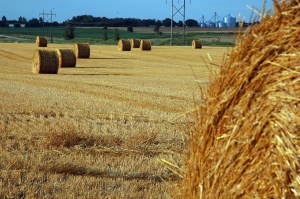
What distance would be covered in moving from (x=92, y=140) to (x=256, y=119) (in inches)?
193

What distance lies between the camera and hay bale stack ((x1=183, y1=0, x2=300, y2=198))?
3240 mm

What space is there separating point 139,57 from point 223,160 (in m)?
31.5

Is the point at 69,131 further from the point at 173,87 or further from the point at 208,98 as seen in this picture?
the point at 173,87

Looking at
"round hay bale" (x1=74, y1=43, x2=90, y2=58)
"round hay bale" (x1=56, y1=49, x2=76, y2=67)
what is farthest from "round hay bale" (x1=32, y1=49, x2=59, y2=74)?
"round hay bale" (x1=74, y1=43, x2=90, y2=58)

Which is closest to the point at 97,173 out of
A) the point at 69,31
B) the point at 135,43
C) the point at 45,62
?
the point at 45,62

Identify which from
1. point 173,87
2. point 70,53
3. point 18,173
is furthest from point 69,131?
point 70,53

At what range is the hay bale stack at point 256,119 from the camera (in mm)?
3240

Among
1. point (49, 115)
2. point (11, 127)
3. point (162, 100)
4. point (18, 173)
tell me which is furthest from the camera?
point (162, 100)

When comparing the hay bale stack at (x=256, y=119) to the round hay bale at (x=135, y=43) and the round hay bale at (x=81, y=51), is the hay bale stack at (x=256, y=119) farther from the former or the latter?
the round hay bale at (x=135, y=43)

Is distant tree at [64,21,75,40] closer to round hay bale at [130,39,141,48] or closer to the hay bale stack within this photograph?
round hay bale at [130,39,141,48]

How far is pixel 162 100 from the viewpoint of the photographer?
13.2 m

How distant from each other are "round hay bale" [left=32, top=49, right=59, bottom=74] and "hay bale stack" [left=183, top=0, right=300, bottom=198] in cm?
1805

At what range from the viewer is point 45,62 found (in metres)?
21.6

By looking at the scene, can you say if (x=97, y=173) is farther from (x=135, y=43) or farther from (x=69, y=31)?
(x=69, y=31)
